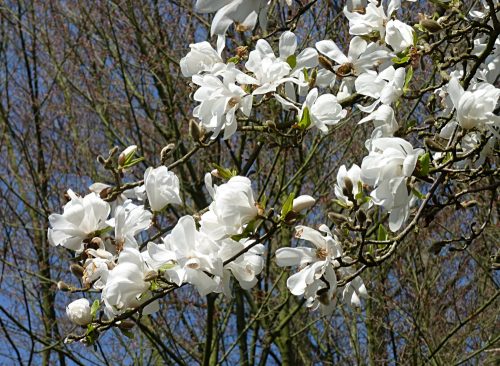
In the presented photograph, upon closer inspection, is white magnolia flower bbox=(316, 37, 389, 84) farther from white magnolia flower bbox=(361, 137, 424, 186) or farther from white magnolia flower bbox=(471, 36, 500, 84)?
white magnolia flower bbox=(361, 137, 424, 186)

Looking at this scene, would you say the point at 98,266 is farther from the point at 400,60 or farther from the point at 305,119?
the point at 400,60

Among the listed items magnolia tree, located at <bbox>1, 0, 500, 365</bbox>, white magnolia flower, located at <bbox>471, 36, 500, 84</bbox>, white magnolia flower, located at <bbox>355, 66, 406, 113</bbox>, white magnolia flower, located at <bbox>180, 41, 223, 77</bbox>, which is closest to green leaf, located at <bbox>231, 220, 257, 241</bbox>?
magnolia tree, located at <bbox>1, 0, 500, 365</bbox>

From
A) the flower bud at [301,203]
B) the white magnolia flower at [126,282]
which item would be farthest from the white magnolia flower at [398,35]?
the white magnolia flower at [126,282]

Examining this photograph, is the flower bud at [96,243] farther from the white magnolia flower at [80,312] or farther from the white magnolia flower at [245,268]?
the white magnolia flower at [245,268]

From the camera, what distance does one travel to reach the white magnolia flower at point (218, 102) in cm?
155

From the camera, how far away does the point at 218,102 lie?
1567 millimetres

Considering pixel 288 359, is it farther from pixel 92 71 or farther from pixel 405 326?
pixel 92 71

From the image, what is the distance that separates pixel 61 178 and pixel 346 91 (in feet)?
12.6

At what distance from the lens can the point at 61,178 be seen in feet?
17.8

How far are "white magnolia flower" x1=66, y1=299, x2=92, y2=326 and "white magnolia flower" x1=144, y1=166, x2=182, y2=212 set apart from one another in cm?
25

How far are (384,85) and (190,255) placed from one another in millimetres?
634

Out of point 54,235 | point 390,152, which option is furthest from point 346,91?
point 54,235

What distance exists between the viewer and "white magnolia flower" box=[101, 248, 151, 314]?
1.36 metres

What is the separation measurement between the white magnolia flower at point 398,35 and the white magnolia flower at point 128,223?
71 centimetres
